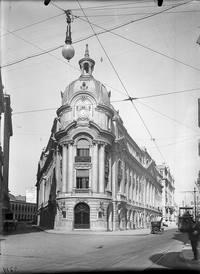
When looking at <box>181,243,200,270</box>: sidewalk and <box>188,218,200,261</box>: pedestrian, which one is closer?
<box>181,243,200,270</box>: sidewalk

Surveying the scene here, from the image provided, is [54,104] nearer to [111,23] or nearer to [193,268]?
[111,23]

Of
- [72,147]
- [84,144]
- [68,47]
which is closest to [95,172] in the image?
[84,144]

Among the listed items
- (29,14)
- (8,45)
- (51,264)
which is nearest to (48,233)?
(51,264)

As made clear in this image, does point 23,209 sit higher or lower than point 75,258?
higher

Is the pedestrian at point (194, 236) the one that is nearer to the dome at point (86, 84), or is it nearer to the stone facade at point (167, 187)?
the stone facade at point (167, 187)

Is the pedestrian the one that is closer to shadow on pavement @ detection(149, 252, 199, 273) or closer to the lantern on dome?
shadow on pavement @ detection(149, 252, 199, 273)

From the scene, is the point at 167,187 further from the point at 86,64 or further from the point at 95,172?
the point at 86,64

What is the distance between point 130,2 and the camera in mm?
7578

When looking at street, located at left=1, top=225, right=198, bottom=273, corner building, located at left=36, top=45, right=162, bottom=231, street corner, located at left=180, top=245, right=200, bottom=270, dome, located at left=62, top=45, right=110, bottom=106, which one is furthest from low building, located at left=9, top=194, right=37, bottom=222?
street corner, located at left=180, top=245, right=200, bottom=270

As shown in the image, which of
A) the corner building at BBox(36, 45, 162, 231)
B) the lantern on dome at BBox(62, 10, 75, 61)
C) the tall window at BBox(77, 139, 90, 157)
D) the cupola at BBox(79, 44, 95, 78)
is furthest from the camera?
the tall window at BBox(77, 139, 90, 157)

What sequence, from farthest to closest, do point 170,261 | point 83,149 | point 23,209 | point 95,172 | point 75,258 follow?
point 83,149
point 95,172
point 23,209
point 75,258
point 170,261

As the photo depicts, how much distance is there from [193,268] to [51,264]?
2.95 meters

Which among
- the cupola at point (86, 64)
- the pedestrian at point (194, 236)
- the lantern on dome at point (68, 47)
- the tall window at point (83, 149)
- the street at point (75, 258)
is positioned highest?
the tall window at point (83, 149)

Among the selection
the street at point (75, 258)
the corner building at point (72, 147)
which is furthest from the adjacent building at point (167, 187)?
the street at point (75, 258)
